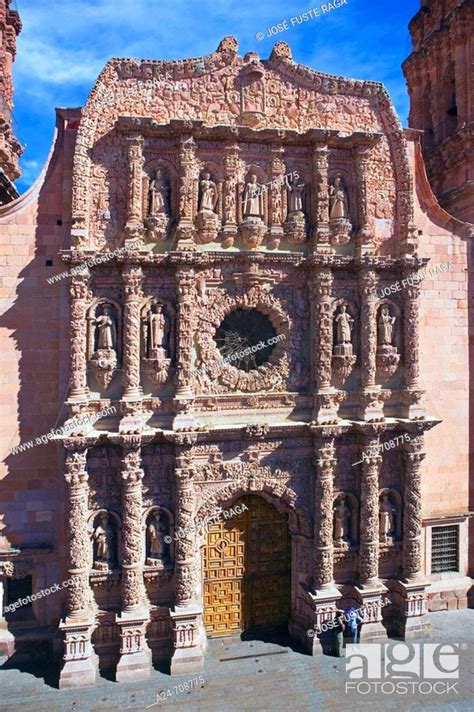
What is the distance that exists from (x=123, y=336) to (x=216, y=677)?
8.26 metres

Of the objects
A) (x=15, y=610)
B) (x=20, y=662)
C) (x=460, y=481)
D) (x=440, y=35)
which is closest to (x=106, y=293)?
(x=15, y=610)

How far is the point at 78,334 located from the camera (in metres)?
11.5

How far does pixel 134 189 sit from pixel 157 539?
337 inches

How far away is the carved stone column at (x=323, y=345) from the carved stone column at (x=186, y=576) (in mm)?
3466

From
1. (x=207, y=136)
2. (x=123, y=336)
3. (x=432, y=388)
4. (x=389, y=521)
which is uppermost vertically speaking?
(x=207, y=136)

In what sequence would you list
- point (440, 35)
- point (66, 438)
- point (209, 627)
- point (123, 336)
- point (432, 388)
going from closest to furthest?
point (66, 438) → point (123, 336) → point (209, 627) → point (432, 388) → point (440, 35)

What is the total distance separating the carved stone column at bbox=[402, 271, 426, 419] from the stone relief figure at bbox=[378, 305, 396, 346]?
40 cm

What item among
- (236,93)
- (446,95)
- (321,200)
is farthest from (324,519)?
(446,95)

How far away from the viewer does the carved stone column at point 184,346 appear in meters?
11.9

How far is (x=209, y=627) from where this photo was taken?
12.8 metres

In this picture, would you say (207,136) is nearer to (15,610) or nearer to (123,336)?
(123,336)

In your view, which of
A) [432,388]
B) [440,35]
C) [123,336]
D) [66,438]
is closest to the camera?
[66,438]

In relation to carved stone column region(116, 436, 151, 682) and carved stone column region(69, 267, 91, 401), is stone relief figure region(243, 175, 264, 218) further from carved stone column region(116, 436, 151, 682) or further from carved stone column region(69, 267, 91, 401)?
carved stone column region(116, 436, 151, 682)

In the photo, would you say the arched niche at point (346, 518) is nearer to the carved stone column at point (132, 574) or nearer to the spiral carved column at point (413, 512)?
the spiral carved column at point (413, 512)
